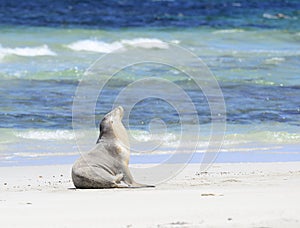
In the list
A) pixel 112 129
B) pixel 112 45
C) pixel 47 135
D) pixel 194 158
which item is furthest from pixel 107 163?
pixel 112 45

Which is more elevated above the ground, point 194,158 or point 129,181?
point 129,181

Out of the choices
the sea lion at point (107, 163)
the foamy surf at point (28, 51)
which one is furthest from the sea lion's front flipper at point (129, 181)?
the foamy surf at point (28, 51)

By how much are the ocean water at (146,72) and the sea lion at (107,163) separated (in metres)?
1.42

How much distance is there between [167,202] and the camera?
652cm

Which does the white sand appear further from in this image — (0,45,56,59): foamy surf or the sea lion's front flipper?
(0,45,56,59): foamy surf

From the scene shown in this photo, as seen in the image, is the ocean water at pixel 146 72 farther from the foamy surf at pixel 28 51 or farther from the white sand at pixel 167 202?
the white sand at pixel 167 202

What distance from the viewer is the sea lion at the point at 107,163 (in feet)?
25.6

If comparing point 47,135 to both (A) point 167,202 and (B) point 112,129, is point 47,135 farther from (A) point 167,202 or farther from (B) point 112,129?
(A) point 167,202

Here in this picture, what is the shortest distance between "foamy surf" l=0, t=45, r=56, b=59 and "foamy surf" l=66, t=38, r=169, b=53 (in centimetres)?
112

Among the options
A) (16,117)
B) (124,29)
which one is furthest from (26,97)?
(124,29)

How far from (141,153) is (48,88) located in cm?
599

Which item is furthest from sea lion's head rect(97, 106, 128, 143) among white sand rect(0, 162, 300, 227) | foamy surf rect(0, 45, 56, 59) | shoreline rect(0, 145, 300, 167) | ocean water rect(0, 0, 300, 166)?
foamy surf rect(0, 45, 56, 59)

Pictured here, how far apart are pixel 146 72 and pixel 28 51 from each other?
506 centimetres

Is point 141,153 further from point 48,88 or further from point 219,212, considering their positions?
point 48,88
